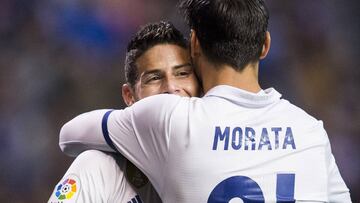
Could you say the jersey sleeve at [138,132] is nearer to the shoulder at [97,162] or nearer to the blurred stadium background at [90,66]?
the shoulder at [97,162]

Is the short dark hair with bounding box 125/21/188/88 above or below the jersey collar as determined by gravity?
above

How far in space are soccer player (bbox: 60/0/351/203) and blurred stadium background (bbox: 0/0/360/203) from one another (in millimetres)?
2908

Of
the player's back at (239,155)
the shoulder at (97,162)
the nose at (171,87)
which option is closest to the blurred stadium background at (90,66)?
the nose at (171,87)

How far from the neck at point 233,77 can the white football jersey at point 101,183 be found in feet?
1.23

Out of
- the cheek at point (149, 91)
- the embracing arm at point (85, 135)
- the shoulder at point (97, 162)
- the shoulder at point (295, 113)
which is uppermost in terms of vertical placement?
the cheek at point (149, 91)

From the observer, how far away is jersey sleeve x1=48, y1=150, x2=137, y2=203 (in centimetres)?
191

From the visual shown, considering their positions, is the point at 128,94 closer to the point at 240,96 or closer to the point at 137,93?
the point at 137,93

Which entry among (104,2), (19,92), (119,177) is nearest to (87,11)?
(104,2)

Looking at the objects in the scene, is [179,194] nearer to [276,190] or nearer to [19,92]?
[276,190]

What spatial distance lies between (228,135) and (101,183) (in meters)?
0.43

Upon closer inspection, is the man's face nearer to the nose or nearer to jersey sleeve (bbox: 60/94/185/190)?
the nose

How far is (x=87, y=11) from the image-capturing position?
514 cm

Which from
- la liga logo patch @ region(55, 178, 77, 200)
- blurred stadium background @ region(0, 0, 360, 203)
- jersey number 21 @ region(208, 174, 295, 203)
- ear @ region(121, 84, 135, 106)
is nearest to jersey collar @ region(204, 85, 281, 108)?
jersey number 21 @ region(208, 174, 295, 203)

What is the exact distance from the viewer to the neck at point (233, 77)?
6.24 ft
